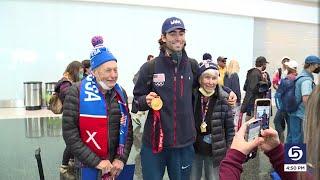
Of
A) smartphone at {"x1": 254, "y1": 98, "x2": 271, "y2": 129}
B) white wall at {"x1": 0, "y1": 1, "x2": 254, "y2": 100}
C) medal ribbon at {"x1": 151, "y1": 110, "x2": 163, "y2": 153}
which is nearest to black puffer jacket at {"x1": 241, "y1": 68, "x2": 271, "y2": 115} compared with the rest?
medal ribbon at {"x1": 151, "y1": 110, "x2": 163, "y2": 153}

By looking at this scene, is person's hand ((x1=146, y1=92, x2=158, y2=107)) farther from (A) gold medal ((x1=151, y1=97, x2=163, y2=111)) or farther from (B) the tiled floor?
(B) the tiled floor

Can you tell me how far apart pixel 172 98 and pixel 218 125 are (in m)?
0.53

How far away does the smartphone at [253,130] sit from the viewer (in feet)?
4.71

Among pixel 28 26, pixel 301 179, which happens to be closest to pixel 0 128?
pixel 28 26

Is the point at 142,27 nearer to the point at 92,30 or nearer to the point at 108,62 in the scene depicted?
the point at 92,30

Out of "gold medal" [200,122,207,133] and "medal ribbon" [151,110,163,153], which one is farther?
"gold medal" [200,122,207,133]

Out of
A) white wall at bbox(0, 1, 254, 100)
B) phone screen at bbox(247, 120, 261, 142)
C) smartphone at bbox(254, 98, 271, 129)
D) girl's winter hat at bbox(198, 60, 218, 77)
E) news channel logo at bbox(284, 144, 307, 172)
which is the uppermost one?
white wall at bbox(0, 1, 254, 100)

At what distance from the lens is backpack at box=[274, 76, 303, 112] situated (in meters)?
5.27

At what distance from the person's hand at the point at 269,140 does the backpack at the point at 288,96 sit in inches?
154

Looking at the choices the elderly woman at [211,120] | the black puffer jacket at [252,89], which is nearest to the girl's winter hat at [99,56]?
the elderly woman at [211,120]

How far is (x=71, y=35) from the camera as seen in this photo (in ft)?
39.7

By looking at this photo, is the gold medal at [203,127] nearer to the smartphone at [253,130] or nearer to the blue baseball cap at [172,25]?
the blue baseball cap at [172,25]

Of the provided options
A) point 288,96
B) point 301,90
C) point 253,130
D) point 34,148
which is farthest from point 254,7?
point 253,130

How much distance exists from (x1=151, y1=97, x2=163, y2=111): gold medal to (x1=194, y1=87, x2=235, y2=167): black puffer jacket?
0.44 metres
